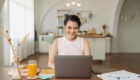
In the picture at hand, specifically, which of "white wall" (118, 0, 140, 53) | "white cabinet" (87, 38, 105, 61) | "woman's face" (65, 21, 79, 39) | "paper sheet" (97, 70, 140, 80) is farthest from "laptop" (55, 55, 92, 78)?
"white wall" (118, 0, 140, 53)

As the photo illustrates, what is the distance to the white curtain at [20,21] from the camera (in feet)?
14.6

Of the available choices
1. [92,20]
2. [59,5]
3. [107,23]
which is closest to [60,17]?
[59,5]

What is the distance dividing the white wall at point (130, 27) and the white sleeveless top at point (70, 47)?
619 centimetres

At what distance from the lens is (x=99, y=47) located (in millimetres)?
5145

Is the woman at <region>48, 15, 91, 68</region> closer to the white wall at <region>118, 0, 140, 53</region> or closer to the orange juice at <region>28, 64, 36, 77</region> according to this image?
the orange juice at <region>28, 64, 36, 77</region>

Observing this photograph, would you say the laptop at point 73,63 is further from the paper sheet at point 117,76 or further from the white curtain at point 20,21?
the white curtain at point 20,21

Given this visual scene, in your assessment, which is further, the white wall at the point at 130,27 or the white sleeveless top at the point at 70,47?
the white wall at the point at 130,27

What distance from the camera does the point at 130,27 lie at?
7.71m

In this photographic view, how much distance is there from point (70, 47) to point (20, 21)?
3.83 m

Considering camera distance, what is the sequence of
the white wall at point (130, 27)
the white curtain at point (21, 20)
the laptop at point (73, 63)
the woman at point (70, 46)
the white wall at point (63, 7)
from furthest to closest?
the white wall at point (130, 27), the white wall at point (63, 7), the white curtain at point (21, 20), the woman at point (70, 46), the laptop at point (73, 63)

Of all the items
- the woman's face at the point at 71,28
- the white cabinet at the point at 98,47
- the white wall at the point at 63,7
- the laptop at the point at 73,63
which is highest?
the white wall at the point at 63,7

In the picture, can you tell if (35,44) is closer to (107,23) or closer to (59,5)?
(59,5)

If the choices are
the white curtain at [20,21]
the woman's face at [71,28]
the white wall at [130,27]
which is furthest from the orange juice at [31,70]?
the white wall at [130,27]

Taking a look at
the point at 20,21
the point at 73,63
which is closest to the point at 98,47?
the point at 20,21
